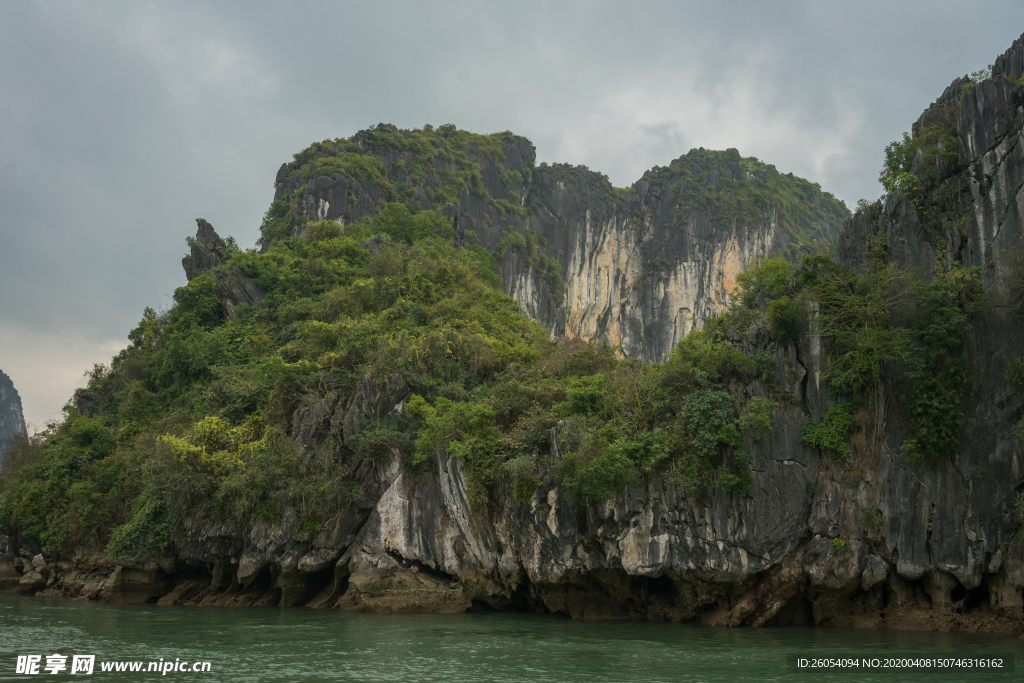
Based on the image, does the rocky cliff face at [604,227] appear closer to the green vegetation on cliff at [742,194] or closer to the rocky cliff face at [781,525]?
the green vegetation on cliff at [742,194]

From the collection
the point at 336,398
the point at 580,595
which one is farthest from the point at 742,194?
the point at 580,595

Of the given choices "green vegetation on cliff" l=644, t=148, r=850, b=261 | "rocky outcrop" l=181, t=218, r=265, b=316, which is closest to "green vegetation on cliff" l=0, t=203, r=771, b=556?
"rocky outcrop" l=181, t=218, r=265, b=316

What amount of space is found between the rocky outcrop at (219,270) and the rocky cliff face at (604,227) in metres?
6.74

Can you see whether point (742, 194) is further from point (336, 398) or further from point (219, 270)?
point (336, 398)

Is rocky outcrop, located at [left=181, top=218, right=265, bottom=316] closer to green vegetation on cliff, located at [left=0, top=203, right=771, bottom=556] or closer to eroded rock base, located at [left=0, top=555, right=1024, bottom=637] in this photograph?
green vegetation on cliff, located at [left=0, top=203, right=771, bottom=556]

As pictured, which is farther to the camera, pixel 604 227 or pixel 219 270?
pixel 604 227

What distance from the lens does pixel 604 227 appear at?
161 ft

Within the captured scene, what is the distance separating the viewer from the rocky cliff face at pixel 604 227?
143ft

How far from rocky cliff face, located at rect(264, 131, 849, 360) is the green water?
27826 mm

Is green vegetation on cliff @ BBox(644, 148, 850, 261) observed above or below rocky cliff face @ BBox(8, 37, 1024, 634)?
above

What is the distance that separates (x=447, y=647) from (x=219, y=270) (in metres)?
23.7

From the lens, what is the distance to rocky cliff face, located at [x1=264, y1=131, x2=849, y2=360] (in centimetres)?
4347

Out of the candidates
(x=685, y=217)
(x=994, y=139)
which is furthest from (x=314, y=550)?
(x=685, y=217)

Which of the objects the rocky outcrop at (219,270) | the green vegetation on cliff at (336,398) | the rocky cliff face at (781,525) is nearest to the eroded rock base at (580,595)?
the rocky cliff face at (781,525)
